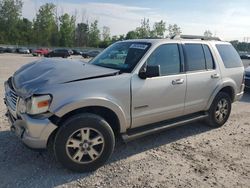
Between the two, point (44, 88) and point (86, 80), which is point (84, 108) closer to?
point (86, 80)

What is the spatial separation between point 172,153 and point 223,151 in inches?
36.4

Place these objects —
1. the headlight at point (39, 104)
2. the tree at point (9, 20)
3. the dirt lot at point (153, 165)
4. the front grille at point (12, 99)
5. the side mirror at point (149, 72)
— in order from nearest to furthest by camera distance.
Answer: the headlight at point (39, 104)
the dirt lot at point (153, 165)
the front grille at point (12, 99)
the side mirror at point (149, 72)
the tree at point (9, 20)

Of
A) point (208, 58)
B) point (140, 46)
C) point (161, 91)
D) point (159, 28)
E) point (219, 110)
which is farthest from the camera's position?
point (159, 28)

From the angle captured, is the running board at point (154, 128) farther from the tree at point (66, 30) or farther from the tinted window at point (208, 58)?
the tree at point (66, 30)

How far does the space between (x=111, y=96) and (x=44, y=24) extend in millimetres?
73542

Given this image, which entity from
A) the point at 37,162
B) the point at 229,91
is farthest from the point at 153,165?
the point at 229,91

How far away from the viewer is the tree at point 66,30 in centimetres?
7356

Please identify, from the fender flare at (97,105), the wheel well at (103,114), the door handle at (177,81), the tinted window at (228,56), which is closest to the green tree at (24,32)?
the tinted window at (228,56)

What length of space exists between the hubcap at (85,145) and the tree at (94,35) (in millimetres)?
78069

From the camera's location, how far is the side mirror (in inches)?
157

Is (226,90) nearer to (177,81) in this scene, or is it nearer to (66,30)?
(177,81)

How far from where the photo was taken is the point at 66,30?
73562 mm

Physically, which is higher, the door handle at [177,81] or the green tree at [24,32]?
the green tree at [24,32]

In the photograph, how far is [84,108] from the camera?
11.9 feet
